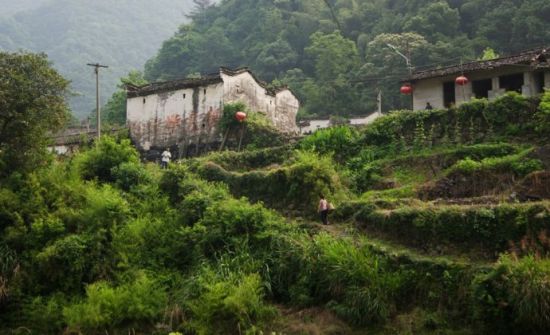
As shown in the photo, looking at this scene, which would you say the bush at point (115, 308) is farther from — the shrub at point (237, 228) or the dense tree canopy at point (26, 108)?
the dense tree canopy at point (26, 108)

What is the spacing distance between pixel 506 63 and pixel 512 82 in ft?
4.03

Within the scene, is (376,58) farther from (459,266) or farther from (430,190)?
(459,266)

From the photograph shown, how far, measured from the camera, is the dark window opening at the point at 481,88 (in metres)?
31.4

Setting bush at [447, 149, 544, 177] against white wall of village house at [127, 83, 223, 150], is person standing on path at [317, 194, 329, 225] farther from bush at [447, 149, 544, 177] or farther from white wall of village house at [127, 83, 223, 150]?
white wall of village house at [127, 83, 223, 150]

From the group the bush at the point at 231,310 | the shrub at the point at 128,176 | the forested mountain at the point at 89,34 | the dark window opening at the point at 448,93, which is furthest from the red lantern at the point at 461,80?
the forested mountain at the point at 89,34

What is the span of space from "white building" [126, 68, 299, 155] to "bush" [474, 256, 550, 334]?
21125mm

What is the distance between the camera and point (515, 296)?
15445mm

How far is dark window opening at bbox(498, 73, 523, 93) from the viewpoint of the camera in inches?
1190

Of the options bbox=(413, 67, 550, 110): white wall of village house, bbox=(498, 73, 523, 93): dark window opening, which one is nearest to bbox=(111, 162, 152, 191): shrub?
bbox=(413, 67, 550, 110): white wall of village house

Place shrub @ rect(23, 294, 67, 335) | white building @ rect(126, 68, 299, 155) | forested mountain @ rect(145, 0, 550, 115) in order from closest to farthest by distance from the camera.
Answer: shrub @ rect(23, 294, 67, 335), white building @ rect(126, 68, 299, 155), forested mountain @ rect(145, 0, 550, 115)

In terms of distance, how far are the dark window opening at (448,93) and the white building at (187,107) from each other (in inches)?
360

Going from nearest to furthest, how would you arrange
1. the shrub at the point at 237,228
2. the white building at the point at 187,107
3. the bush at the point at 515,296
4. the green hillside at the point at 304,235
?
the bush at the point at 515,296 < the green hillside at the point at 304,235 < the shrub at the point at 237,228 < the white building at the point at 187,107

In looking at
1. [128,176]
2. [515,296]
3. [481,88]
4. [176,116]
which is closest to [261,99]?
[176,116]

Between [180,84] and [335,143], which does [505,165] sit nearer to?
[335,143]
